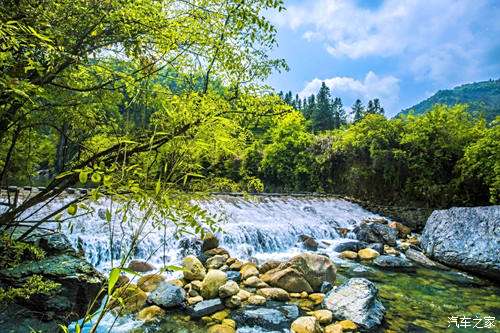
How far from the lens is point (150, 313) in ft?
17.8

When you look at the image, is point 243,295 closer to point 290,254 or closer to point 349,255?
point 290,254

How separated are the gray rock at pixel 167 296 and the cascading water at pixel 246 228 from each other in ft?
2.29

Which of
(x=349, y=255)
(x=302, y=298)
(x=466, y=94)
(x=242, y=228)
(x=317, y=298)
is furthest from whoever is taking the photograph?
(x=466, y=94)

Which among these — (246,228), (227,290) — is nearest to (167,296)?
(227,290)

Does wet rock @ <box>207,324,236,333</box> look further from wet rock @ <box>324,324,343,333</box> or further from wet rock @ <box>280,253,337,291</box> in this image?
wet rock @ <box>280,253,337,291</box>

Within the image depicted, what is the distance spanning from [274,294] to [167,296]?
2.12 m

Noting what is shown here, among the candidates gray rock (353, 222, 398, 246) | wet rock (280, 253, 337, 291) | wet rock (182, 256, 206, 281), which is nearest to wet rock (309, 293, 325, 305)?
wet rock (280, 253, 337, 291)

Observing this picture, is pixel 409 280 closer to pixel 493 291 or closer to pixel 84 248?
pixel 493 291

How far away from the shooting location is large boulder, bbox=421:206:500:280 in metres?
8.23

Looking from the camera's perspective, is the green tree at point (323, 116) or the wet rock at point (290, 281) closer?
Answer: the wet rock at point (290, 281)

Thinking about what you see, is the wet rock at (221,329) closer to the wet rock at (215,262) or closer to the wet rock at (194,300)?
the wet rock at (194,300)

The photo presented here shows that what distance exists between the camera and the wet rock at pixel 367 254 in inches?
396

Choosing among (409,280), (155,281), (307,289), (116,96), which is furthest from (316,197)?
(116,96)

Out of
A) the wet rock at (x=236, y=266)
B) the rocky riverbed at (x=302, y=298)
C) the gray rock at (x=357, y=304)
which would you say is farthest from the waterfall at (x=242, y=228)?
the gray rock at (x=357, y=304)
